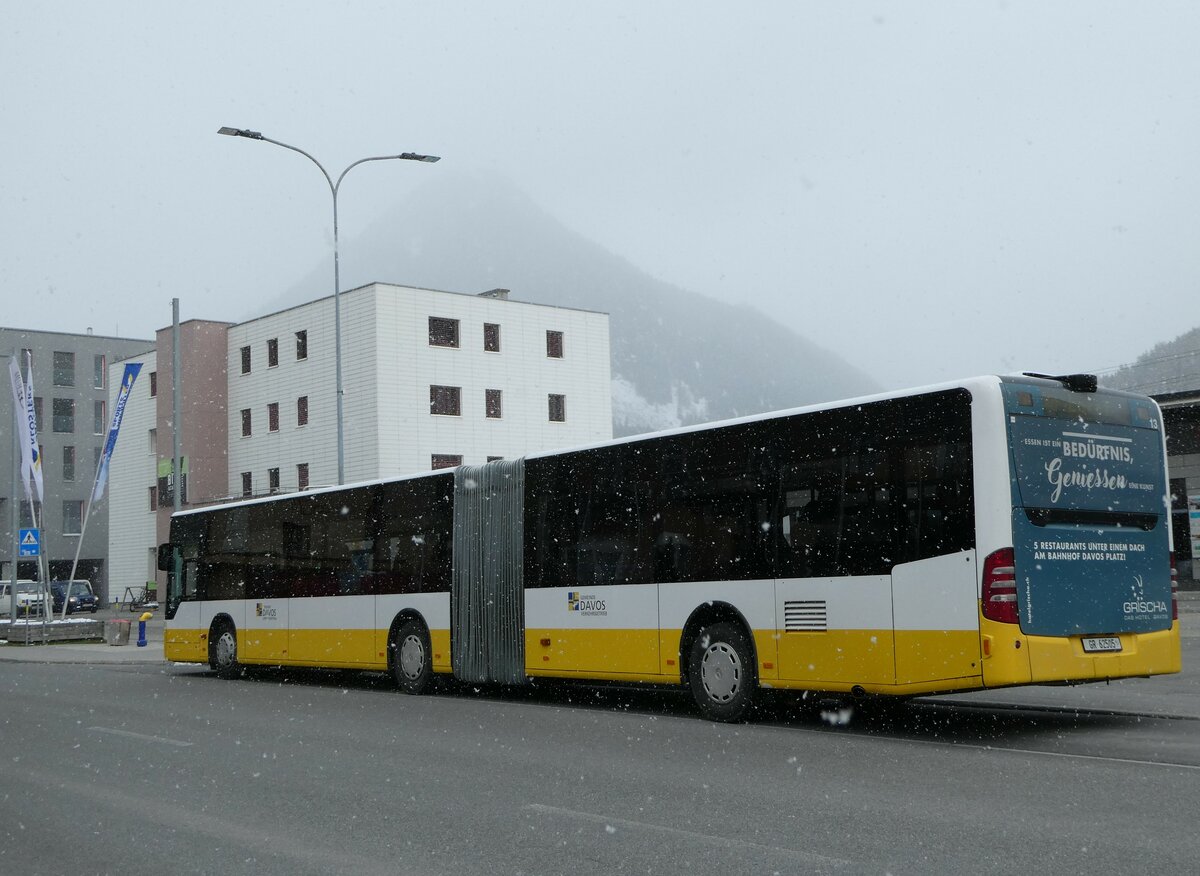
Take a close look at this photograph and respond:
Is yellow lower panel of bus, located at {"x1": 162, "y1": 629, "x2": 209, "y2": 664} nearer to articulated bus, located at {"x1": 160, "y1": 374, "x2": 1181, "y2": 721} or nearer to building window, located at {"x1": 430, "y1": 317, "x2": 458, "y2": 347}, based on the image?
articulated bus, located at {"x1": 160, "y1": 374, "x2": 1181, "y2": 721}

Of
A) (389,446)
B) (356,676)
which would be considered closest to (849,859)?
(356,676)

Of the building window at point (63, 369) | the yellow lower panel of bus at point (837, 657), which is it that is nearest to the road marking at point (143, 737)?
the yellow lower panel of bus at point (837, 657)

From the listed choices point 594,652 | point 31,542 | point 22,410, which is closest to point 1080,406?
point 594,652

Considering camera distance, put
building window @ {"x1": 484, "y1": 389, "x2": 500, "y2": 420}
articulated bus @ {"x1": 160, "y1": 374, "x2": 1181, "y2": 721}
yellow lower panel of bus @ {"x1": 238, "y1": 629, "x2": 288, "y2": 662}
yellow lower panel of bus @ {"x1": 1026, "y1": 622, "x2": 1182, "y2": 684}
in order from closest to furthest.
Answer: yellow lower panel of bus @ {"x1": 1026, "y1": 622, "x2": 1182, "y2": 684}
articulated bus @ {"x1": 160, "y1": 374, "x2": 1181, "y2": 721}
yellow lower panel of bus @ {"x1": 238, "y1": 629, "x2": 288, "y2": 662}
building window @ {"x1": 484, "y1": 389, "x2": 500, "y2": 420}

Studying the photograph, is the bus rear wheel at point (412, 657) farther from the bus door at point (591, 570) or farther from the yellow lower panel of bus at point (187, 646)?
the yellow lower panel of bus at point (187, 646)

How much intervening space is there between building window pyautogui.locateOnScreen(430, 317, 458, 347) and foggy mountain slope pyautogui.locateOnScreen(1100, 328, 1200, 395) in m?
28.1

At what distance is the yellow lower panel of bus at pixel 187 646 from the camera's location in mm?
23922

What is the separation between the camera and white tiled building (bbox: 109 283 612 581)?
58594 millimetres

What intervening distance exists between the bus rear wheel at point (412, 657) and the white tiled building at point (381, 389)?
38712 millimetres

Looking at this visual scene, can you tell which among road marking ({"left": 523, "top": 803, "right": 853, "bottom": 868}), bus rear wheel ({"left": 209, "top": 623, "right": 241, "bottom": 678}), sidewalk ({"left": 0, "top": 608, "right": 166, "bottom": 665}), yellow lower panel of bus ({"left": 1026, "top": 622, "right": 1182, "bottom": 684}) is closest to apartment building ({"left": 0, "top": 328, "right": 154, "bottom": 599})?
sidewalk ({"left": 0, "top": 608, "right": 166, "bottom": 665})

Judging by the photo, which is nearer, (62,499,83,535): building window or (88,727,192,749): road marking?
(88,727,192,749): road marking

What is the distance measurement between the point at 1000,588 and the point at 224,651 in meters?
15.7

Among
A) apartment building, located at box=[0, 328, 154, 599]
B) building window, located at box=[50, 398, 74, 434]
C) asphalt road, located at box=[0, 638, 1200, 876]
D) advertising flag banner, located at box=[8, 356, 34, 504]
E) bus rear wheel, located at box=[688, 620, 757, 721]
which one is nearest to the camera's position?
asphalt road, located at box=[0, 638, 1200, 876]

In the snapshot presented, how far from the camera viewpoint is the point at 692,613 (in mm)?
14016
